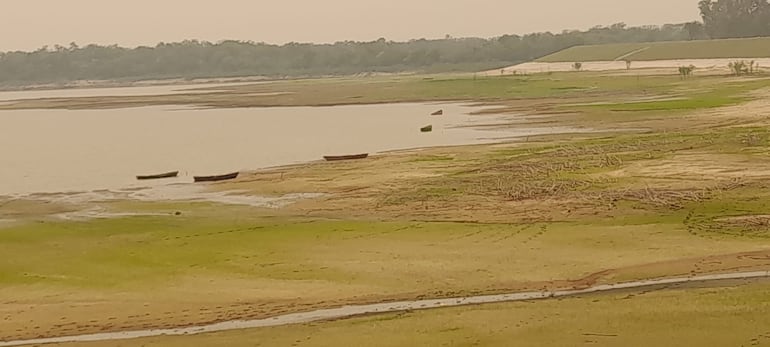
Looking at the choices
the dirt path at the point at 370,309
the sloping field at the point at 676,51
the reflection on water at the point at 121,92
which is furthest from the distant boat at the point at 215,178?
the reflection on water at the point at 121,92

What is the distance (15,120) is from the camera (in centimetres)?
9894

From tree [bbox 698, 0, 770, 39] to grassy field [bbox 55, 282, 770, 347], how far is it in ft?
496

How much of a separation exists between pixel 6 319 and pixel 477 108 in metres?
66.4

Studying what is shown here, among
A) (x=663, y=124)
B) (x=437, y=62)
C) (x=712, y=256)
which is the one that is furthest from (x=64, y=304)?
(x=437, y=62)

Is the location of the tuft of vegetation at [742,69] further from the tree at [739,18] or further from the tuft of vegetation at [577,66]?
the tree at [739,18]

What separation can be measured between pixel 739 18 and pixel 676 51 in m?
33.9

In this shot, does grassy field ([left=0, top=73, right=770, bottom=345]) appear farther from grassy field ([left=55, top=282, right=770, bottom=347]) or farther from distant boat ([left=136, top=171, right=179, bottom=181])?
distant boat ([left=136, top=171, right=179, bottom=181])

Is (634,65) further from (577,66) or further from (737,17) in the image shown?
(737,17)

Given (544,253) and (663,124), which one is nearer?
(544,253)

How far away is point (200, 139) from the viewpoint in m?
66.9

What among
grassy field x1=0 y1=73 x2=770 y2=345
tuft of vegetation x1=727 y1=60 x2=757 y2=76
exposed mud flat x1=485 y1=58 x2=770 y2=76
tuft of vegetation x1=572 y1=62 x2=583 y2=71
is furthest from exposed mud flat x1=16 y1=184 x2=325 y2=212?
tuft of vegetation x1=572 y1=62 x2=583 y2=71

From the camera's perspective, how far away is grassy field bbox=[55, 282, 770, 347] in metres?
16.8

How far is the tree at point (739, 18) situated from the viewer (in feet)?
532

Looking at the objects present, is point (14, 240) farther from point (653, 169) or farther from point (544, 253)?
point (653, 169)
